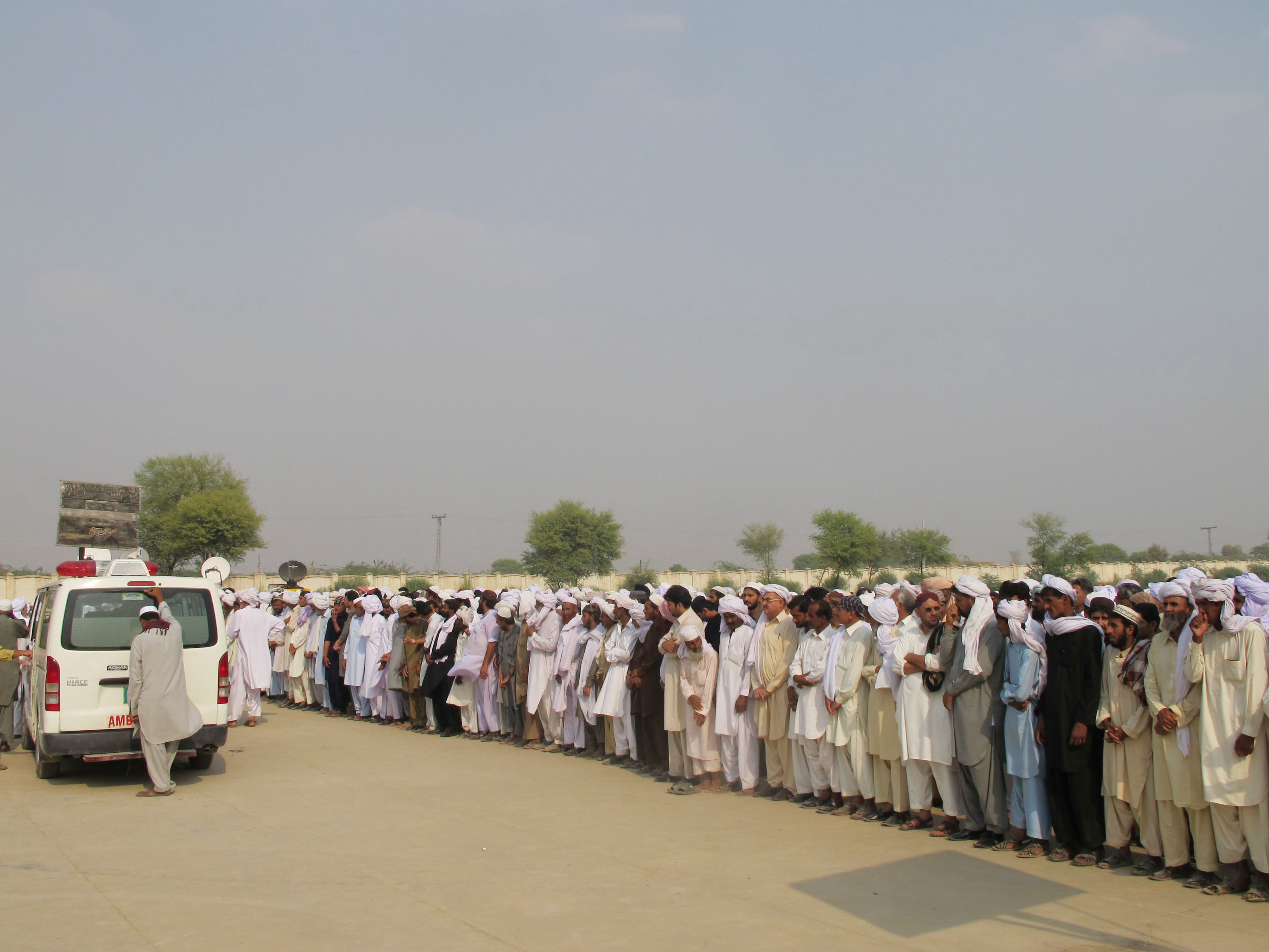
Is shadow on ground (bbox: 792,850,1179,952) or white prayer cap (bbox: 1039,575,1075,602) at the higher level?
white prayer cap (bbox: 1039,575,1075,602)

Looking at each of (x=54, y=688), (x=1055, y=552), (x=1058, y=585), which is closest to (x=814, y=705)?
(x=1058, y=585)

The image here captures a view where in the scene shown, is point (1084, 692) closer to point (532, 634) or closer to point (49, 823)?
point (532, 634)

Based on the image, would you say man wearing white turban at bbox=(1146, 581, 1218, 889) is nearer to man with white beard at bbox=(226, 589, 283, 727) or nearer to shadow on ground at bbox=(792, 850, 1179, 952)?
shadow on ground at bbox=(792, 850, 1179, 952)

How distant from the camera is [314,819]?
789 cm

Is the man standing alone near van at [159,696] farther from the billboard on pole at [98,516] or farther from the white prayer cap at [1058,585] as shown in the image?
the billboard on pole at [98,516]

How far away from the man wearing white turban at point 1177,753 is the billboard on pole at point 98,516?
19617 mm

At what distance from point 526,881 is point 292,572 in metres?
15.9

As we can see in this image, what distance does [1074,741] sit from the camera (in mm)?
6441

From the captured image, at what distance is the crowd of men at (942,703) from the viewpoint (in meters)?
5.85

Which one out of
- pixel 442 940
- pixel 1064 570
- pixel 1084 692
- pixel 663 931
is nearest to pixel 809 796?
pixel 1084 692

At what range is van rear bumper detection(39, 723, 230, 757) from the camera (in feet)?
28.7

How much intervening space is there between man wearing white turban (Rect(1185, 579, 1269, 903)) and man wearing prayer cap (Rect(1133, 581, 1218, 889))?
0.22 ft

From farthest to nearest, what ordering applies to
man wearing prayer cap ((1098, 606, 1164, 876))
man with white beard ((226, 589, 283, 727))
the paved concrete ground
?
man with white beard ((226, 589, 283, 727)) < man wearing prayer cap ((1098, 606, 1164, 876)) < the paved concrete ground

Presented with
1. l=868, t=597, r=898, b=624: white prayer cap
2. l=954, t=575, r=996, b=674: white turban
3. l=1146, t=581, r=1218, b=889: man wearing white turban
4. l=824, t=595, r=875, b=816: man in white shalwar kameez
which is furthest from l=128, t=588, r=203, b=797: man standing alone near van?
l=1146, t=581, r=1218, b=889: man wearing white turban
